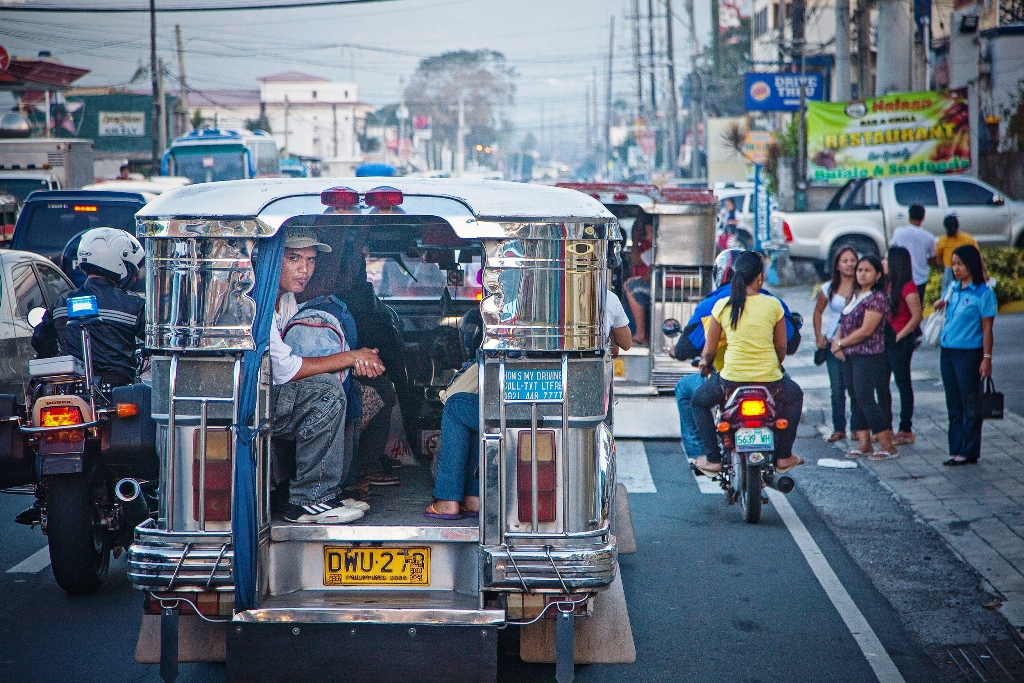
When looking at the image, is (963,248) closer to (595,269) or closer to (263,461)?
(595,269)

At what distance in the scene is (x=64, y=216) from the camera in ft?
46.1

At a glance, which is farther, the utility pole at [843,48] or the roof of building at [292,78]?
the roof of building at [292,78]

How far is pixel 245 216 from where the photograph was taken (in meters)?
4.05

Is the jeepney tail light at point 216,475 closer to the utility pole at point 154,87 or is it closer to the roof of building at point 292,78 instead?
the utility pole at point 154,87

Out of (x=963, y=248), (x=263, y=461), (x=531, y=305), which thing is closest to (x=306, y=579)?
(x=263, y=461)

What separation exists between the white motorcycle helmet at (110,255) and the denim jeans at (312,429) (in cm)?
218

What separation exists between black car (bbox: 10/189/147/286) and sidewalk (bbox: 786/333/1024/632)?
917 cm

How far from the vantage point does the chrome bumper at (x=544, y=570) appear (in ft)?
13.4

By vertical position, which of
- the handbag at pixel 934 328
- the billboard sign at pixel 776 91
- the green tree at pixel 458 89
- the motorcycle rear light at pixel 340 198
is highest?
the green tree at pixel 458 89

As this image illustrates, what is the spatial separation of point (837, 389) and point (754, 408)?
3122mm

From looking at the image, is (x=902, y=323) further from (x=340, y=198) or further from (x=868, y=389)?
(x=340, y=198)

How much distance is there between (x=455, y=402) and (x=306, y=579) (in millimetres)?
975

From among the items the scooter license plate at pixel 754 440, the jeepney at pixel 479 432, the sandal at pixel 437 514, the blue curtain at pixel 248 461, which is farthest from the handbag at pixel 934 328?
the blue curtain at pixel 248 461

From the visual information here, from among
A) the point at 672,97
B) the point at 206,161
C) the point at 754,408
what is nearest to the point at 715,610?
the point at 754,408
